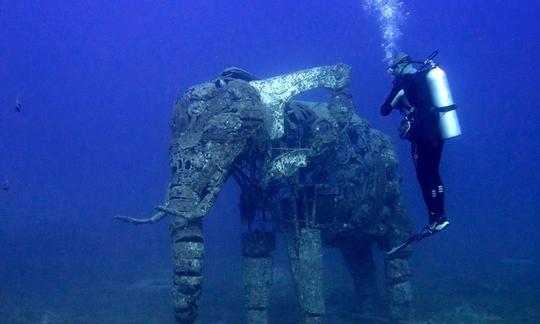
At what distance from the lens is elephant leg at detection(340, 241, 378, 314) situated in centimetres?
1684

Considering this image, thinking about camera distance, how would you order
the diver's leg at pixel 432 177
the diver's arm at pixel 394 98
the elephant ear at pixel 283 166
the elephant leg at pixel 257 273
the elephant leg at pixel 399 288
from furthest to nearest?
the elephant leg at pixel 399 288, the elephant leg at pixel 257 273, the elephant ear at pixel 283 166, the diver's arm at pixel 394 98, the diver's leg at pixel 432 177

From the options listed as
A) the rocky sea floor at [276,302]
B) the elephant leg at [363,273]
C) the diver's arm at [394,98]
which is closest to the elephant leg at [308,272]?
the rocky sea floor at [276,302]

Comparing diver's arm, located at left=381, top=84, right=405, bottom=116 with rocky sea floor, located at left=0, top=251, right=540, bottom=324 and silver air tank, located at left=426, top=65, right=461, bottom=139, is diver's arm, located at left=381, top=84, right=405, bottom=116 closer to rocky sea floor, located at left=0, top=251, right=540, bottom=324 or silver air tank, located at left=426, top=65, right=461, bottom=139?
silver air tank, located at left=426, top=65, right=461, bottom=139

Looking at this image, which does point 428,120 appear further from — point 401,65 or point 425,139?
point 401,65

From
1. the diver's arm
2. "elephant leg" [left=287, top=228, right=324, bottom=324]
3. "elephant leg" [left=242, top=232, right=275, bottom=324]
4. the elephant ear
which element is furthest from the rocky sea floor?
the diver's arm

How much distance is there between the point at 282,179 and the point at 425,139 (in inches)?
164

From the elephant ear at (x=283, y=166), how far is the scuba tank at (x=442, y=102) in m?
4.02

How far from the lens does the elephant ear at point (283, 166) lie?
1137 centimetres

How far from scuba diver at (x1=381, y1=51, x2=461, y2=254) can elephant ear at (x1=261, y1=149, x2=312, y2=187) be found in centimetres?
324

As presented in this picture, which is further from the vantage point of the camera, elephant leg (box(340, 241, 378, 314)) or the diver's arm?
elephant leg (box(340, 241, 378, 314))

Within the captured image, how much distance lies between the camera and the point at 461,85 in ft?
569

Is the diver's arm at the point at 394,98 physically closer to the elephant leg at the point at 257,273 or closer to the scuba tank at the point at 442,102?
the scuba tank at the point at 442,102

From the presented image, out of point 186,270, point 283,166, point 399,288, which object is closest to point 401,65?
point 283,166

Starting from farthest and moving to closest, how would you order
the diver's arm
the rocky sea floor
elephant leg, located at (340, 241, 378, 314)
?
elephant leg, located at (340, 241, 378, 314)
the rocky sea floor
the diver's arm
